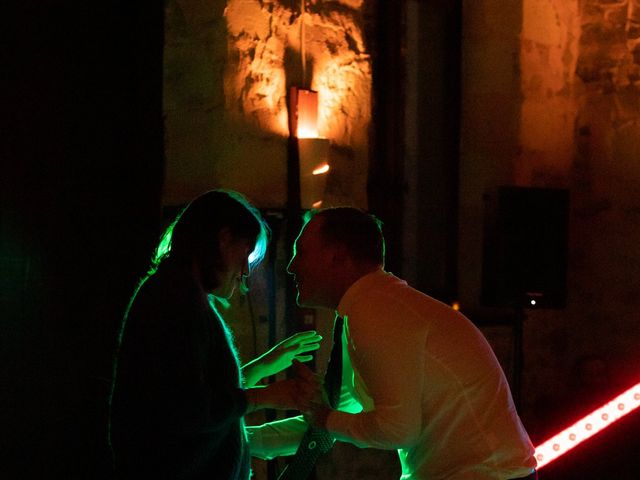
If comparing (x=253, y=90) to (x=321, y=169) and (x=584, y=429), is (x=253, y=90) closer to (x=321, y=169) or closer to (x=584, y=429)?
(x=321, y=169)

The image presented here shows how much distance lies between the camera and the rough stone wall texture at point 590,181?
6.19m

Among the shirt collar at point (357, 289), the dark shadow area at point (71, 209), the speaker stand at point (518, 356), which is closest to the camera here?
the shirt collar at point (357, 289)

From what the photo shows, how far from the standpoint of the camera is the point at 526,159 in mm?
6059

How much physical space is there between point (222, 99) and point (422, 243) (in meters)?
2.14

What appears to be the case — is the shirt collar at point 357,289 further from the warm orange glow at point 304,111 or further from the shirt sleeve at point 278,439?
the warm orange glow at point 304,111

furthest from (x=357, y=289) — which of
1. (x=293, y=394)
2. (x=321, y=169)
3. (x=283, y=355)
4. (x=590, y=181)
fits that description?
(x=590, y=181)

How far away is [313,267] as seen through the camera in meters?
2.35


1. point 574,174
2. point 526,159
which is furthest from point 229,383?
point 574,174

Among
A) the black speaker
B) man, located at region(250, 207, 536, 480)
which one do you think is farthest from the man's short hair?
the black speaker

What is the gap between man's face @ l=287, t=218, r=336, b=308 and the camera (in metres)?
2.33

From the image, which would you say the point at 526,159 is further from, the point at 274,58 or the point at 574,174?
the point at 274,58

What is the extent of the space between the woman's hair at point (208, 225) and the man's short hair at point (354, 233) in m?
0.24

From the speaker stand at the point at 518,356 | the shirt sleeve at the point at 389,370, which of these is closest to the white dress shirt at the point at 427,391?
the shirt sleeve at the point at 389,370

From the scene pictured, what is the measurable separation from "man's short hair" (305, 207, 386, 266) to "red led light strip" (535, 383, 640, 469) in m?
2.21
